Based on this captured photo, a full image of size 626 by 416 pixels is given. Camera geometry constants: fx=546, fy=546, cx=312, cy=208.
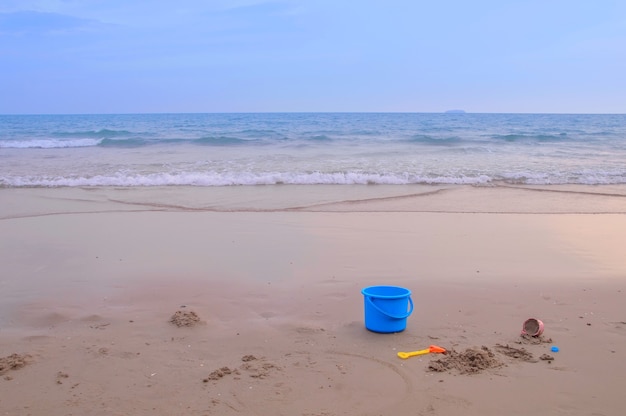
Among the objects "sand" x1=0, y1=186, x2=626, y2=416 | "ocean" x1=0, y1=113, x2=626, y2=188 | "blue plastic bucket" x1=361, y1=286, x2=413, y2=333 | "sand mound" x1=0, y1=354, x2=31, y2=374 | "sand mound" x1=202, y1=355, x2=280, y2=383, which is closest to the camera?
"sand" x1=0, y1=186, x2=626, y2=416

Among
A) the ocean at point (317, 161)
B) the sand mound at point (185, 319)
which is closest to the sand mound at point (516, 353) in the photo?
the sand mound at point (185, 319)

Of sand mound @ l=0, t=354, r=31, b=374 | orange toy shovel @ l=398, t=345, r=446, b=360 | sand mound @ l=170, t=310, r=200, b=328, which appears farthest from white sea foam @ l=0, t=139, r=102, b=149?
orange toy shovel @ l=398, t=345, r=446, b=360

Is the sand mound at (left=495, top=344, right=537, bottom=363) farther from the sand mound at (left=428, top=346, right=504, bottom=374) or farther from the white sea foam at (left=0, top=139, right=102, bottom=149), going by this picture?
the white sea foam at (left=0, top=139, right=102, bottom=149)

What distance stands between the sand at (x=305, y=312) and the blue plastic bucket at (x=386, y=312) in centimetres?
9

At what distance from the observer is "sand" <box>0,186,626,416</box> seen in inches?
139

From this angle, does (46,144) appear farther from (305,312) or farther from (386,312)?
(386,312)

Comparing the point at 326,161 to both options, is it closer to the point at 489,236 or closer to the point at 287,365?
the point at 489,236

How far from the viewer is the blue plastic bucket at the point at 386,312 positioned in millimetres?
4445

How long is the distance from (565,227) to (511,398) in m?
5.87

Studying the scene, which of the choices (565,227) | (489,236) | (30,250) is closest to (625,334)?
(489,236)

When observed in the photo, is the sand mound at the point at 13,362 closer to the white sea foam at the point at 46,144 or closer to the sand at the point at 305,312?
the sand at the point at 305,312

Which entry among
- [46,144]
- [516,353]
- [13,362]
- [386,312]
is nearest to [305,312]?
[386,312]

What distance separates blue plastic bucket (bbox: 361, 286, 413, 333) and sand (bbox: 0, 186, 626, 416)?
0.09 meters

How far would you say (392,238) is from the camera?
7.86 metres
